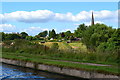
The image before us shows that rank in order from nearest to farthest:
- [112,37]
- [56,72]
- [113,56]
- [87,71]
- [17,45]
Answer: [87,71], [56,72], [113,56], [17,45], [112,37]

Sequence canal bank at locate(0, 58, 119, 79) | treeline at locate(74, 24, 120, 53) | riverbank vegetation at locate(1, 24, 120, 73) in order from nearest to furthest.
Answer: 1. canal bank at locate(0, 58, 119, 79)
2. riverbank vegetation at locate(1, 24, 120, 73)
3. treeline at locate(74, 24, 120, 53)

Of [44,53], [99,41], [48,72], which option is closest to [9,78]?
[48,72]

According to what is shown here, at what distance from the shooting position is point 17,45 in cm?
2912

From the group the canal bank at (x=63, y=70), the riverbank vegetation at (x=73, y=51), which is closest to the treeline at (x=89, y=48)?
the riverbank vegetation at (x=73, y=51)

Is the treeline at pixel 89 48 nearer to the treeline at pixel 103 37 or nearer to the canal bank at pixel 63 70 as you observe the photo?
the treeline at pixel 103 37

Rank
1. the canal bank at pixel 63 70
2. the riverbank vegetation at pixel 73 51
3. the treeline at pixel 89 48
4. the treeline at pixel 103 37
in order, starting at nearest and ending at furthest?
the canal bank at pixel 63 70 → the riverbank vegetation at pixel 73 51 → the treeline at pixel 89 48 → the treeline at pixel 103 37

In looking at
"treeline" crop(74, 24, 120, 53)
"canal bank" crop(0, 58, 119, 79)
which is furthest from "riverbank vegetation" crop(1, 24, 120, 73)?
"canal bank" crop(0, 58, 119, 79)

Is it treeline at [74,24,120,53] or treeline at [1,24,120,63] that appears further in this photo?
treeline at [74,24,120,53]

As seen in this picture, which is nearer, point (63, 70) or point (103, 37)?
point (63, 70)

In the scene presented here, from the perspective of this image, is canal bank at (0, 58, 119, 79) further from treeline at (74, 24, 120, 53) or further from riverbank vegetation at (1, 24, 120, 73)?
treeline at (74, 24, 120, 53)

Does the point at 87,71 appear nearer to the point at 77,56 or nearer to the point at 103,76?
the point at 103,76

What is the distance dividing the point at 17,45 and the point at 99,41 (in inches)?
906

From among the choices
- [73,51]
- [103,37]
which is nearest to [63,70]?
[73,51]

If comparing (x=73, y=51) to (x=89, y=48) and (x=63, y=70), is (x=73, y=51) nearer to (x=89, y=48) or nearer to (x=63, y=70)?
(x=89, y=48)
